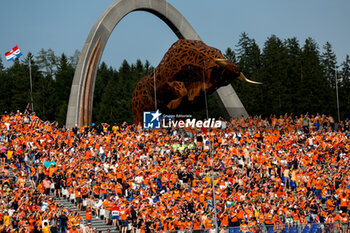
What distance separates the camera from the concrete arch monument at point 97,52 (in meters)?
31.4

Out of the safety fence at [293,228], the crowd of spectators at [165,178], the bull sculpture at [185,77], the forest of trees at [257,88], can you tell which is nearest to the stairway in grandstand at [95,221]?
the crowd of spectators at [165,178]

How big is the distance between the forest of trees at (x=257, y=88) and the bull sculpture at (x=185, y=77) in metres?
28.5

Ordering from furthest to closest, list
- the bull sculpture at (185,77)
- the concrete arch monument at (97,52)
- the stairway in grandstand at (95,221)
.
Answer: the concrete arch monument at (97,52) → the bull sculpture at (185,77) → the stairway in grandstand at (95,221)

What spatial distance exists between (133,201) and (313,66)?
50769 mm

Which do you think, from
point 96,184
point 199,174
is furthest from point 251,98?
point 96,184

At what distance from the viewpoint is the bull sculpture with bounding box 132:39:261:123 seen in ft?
97.2

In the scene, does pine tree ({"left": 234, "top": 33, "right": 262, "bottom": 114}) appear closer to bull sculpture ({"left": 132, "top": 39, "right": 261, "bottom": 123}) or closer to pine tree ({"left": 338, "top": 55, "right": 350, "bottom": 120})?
pine tree ({"left": 338, "top": 55, "right": 350, "bottom": 120})

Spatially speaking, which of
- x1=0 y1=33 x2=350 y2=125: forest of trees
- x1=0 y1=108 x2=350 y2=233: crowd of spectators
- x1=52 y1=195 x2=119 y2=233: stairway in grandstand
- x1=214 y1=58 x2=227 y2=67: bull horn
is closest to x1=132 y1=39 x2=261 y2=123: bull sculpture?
x1=214 y1=58 x2=227 y2=67: bull horn

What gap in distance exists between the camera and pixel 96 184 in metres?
21.2

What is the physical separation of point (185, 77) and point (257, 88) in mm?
34108

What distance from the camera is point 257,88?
63719 millimetres

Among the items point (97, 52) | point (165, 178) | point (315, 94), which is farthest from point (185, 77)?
point (315, 94)

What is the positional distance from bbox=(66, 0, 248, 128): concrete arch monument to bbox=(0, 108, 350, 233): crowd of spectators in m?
1.46

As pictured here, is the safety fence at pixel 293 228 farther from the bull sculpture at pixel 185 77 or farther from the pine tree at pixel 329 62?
the pine tree at pixel 329 62
